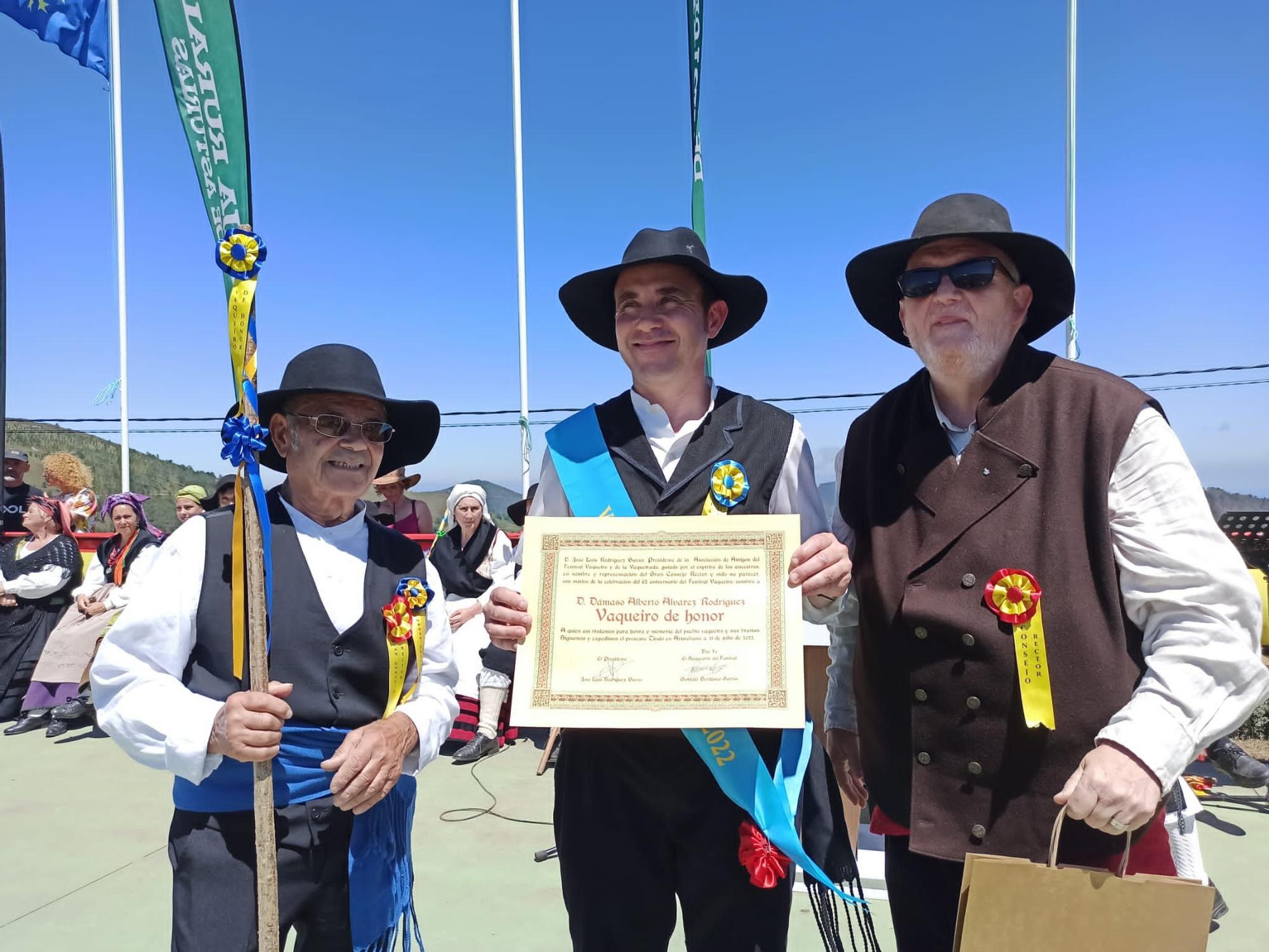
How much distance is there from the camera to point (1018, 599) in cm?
164

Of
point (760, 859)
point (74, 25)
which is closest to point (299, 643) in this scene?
point (760, 859)

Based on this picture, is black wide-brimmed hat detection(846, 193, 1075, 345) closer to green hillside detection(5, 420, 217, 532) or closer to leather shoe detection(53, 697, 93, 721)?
leather shoe detection(53, 697, 93, 721)

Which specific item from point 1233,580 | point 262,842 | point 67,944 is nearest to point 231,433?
point 262,842

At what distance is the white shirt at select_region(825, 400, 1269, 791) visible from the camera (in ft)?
4.85

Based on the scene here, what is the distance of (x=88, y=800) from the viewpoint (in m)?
5.29

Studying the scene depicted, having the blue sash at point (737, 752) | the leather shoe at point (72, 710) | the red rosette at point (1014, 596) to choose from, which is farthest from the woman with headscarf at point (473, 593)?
the red rosette at point (1014, 596)

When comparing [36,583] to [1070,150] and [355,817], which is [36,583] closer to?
[355,817]

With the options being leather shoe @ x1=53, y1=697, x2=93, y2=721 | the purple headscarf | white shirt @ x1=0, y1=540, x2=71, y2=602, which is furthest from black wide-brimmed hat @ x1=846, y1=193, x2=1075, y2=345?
white shirt @ x1=0, y1=540, x2=71, y2=602

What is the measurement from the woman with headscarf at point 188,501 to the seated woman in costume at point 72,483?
1.32m

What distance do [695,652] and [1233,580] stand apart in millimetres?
1059

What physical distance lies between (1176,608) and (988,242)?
0.88m

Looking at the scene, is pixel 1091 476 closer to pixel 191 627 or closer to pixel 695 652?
pixel 695 652

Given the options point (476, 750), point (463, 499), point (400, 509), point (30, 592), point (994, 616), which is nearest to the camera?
point (994, 616)

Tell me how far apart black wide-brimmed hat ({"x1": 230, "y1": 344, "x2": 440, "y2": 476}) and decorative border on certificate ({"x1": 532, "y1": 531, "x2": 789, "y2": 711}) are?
65cm
